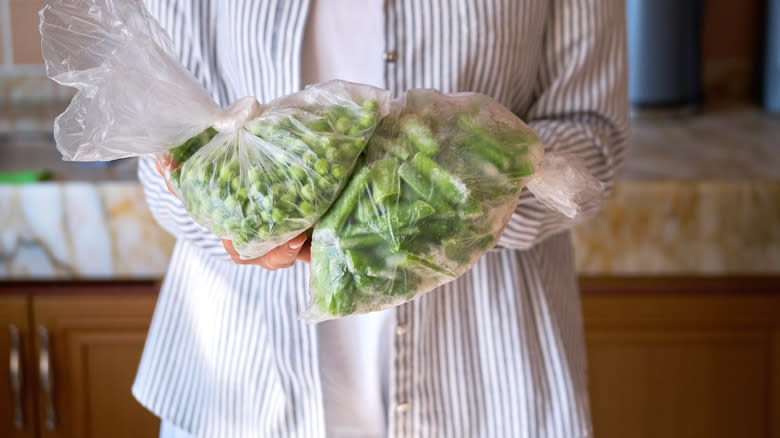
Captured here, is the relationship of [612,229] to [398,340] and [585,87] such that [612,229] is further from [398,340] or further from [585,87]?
[398,340]

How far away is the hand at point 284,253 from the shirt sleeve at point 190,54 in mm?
123

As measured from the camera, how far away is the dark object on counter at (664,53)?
1678 mm

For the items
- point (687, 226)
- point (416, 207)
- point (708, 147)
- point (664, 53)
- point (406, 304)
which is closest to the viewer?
point (416, 207)

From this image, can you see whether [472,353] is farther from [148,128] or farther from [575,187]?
[148,128]

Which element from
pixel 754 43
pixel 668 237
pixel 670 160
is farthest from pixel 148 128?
pixel 754 43

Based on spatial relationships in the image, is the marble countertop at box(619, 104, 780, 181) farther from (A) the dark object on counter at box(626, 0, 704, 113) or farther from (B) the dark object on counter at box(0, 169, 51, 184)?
(B) the dark object on counter at box(0, 169, 51, 184)

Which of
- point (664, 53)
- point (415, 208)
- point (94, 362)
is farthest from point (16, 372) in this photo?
point (664, 53)

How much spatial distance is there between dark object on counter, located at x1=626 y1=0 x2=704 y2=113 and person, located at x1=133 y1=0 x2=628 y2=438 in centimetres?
97

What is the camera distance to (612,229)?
1.25 metres

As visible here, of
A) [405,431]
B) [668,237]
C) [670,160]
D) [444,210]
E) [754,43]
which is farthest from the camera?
[754,43]

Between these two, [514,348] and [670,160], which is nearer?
[514,348]

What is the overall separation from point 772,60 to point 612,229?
811 mm

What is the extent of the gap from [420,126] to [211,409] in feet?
1.28

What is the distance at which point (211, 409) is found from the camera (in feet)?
2.53
